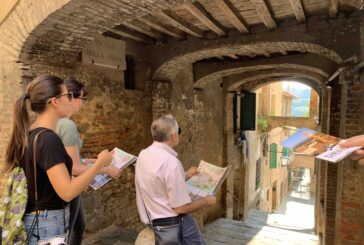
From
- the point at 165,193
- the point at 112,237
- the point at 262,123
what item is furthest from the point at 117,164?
the point at 262,123

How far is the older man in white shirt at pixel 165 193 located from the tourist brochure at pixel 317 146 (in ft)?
2.72

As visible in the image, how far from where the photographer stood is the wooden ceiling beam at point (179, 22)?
399 cm

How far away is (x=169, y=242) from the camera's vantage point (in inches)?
90.5

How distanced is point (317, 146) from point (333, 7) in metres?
2.58

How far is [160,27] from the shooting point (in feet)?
15.2

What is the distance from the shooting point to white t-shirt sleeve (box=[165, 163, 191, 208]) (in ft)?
7.15

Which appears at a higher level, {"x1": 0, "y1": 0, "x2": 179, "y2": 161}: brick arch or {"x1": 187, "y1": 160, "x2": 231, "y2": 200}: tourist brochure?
{"x1": 0, "y1": 0, "x2": 179, "y2": 161}: brick arch

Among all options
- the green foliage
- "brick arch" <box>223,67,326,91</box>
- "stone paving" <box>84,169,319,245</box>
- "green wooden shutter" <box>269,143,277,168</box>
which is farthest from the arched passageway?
"green wooden shutter" <box>269,143,277,168</box>

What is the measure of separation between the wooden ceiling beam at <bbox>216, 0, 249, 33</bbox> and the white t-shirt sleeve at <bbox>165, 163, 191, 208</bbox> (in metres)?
2.34

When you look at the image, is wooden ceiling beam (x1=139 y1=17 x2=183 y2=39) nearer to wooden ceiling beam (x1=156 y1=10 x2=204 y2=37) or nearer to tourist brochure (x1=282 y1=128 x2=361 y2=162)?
wooden ceiling beam (x1=156 y1=10 x2=204 y2=37)

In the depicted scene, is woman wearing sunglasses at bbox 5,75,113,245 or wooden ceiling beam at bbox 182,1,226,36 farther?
wooden ceiling beam at bbox 182,1,226,36

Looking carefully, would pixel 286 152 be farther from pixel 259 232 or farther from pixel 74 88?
pixel 74 88

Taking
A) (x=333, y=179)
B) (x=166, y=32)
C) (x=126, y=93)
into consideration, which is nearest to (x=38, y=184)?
(x=126, y=93)

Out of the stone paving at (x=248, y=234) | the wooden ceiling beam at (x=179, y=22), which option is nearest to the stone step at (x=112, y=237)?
the stone paving at (x=248, y=234)
